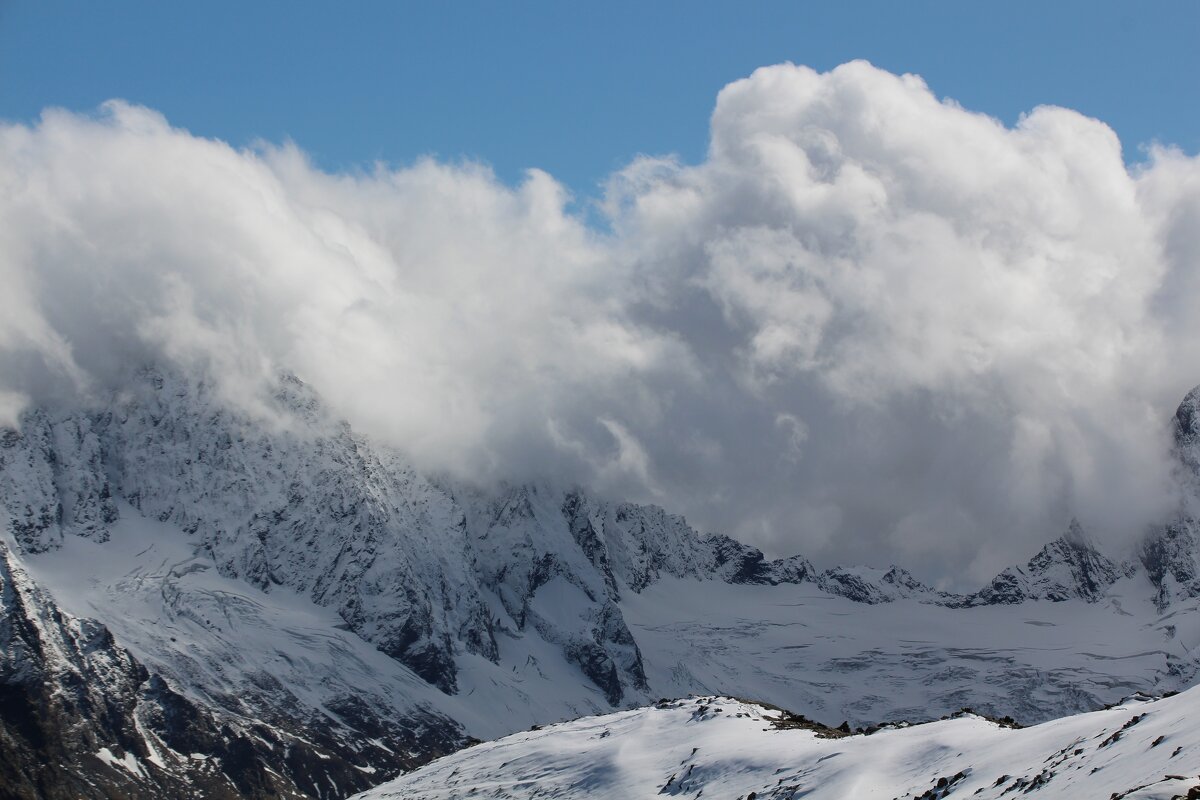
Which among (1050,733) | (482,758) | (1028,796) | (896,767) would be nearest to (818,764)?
(896,767)

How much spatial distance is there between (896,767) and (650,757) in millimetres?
35960

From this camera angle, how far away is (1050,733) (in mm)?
98750

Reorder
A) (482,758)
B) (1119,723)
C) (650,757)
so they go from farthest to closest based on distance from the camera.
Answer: (482,758), (650,757), (1119,723)

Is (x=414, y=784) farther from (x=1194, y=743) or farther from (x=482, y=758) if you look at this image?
(x=1194, y=743)

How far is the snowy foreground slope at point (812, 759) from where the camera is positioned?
81312mm

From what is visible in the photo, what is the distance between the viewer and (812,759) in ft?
388

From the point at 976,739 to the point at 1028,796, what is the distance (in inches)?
1053

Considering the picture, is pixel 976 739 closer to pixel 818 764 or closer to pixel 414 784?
pixel 818 764

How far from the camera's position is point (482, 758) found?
158250mm

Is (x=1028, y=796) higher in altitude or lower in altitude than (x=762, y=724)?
lower

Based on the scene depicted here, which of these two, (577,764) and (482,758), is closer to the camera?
(577,764)

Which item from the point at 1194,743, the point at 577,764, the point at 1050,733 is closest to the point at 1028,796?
the point at 1194,743

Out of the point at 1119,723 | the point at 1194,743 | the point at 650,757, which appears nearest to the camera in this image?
the point at 1194,743

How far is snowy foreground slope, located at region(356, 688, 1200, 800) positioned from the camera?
267ft
